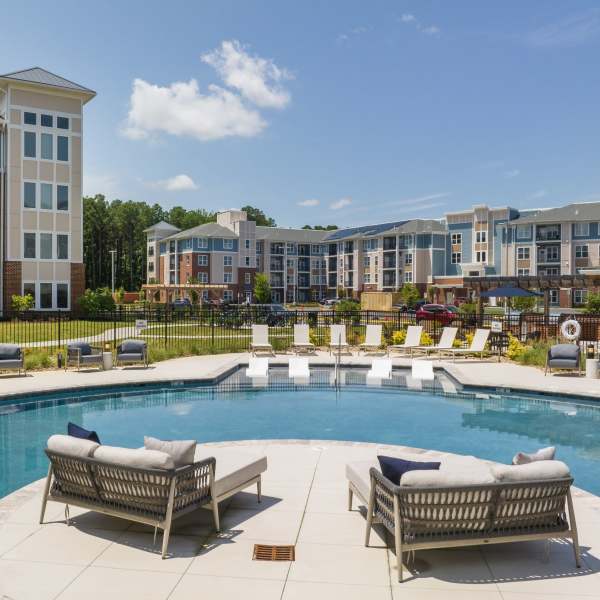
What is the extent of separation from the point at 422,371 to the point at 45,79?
30.6m

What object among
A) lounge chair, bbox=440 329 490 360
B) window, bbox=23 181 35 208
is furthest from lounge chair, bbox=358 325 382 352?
window, bbox=23 181 35 208

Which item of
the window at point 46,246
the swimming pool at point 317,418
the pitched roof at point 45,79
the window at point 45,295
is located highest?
the pitched roof at point 45,79

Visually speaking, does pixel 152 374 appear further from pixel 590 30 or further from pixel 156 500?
pixel 590 30

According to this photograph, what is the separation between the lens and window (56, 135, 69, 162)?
35875 mm

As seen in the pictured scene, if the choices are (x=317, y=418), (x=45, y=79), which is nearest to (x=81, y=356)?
(x=317, y=418)

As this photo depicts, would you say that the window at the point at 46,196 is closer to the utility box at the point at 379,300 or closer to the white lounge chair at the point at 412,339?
the white lounge chair at the point at 412,339

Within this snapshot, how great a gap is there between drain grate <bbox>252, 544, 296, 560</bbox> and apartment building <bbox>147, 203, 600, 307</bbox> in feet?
176

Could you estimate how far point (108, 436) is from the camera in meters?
10.7

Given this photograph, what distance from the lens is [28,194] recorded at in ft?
115

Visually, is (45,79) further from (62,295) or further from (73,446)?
(73,446)

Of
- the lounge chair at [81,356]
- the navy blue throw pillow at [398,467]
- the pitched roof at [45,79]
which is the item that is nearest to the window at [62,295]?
the pitched roof at [45,79]

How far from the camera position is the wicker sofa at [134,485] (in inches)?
196

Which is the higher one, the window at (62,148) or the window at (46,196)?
the window at (62,148)

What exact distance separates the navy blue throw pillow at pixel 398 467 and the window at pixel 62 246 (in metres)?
35.2
